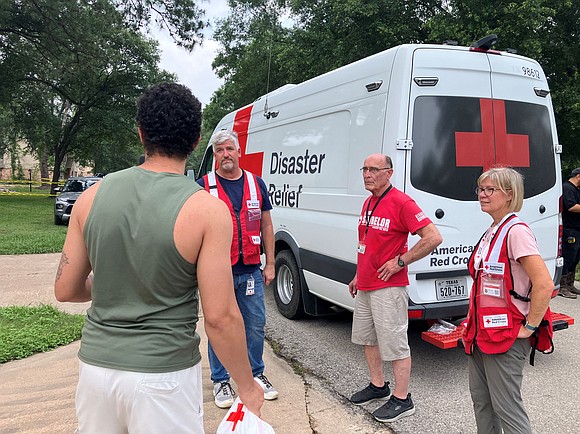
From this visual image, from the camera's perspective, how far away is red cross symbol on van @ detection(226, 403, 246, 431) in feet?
5.67

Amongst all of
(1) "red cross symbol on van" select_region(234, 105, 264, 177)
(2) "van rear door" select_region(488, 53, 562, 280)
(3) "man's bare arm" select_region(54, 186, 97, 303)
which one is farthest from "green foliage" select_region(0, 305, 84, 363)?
(2) "van rear door" select_region(488, 53, 562, 280)

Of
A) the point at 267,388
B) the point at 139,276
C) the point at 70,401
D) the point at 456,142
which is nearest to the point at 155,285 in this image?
the point at 139,276

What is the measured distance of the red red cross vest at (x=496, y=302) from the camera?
2.35m

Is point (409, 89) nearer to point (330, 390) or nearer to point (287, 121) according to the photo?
point (287, 121)

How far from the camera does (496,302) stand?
241 centimetres

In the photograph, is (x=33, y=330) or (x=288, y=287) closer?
(x=33, y=330)

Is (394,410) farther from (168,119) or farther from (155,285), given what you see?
(168,119)

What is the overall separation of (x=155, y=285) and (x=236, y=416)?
0.57 metres

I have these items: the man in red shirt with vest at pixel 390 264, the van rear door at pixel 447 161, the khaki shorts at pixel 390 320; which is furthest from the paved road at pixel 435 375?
the van rear door at pixel 447 161

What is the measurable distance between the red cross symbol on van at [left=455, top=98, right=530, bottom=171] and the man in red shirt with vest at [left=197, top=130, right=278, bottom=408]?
5.68ft

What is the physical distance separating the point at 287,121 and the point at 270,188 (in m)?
0.91

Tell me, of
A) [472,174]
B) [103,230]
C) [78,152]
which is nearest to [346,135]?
[472,174]

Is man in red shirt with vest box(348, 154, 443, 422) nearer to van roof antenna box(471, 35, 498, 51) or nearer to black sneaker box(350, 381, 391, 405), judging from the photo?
black sneaker box(350, 381, 391, 405)

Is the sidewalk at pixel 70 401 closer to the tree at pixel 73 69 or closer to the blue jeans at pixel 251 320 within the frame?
the blue jeans at pixel 251 320
